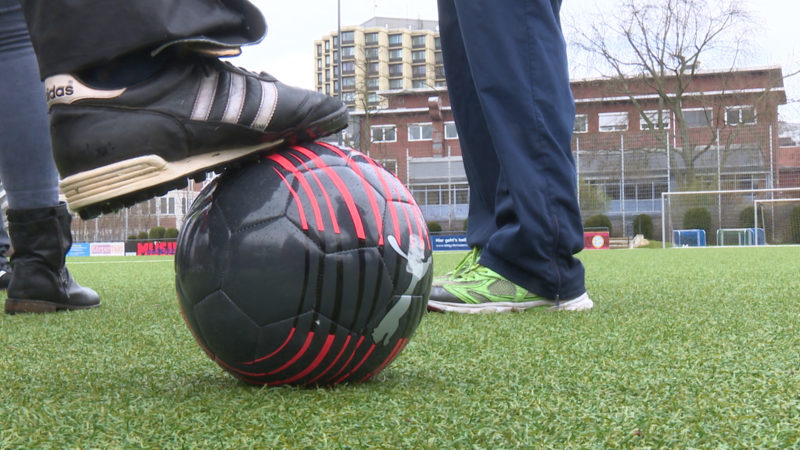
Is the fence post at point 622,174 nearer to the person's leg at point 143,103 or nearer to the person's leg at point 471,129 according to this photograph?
the person's leg at point 471,129

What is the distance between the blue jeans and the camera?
Result: 2.57 meters

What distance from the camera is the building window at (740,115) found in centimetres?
A: 2636

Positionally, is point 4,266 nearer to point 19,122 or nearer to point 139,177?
point 19,122

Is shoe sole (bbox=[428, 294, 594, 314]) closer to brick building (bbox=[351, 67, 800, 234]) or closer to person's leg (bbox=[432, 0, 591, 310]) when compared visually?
person's leg (bbox=[432, 0, 591, 310])

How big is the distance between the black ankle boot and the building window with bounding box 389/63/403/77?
77.7 meters

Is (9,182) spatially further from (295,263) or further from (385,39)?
(385,39)

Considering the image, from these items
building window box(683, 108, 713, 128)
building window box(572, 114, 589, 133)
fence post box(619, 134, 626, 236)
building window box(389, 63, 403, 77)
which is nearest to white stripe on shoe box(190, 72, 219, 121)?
fence post box(619, 134, 626, 236)

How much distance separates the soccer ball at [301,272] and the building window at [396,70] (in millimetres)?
78926

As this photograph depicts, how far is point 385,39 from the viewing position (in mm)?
78188

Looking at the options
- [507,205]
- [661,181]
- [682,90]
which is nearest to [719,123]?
[682,90]

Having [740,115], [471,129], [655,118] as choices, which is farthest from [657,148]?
[471,129]

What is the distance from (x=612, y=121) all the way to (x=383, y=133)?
9609 mm

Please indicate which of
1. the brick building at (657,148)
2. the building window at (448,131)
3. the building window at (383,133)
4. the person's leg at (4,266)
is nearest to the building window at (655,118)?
the brick building at (657,148)

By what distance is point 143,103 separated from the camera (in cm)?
134
